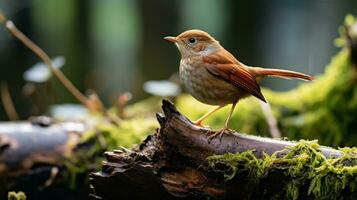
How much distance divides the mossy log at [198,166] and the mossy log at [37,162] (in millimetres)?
1399

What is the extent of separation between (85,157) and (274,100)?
5.36 ft

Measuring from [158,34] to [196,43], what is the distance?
52.9 feet

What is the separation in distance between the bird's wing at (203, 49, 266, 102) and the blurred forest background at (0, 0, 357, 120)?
12691 mm

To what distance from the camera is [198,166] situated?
2.91 metres

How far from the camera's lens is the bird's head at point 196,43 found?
3.49 meters

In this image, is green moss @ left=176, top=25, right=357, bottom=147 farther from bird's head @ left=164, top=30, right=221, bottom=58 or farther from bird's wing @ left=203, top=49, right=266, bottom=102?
bird's wing @ left=203, top=49, right=266, bottom=102

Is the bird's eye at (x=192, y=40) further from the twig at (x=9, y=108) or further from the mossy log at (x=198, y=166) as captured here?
the twig at (x=9, y=108)

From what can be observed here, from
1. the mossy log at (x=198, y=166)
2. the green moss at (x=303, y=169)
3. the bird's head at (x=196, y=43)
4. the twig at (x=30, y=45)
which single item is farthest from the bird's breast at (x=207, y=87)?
the twig at (x=30, y=45)

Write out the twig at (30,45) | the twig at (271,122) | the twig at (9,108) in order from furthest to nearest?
the twig at (9,108), the twig at (271,122), the twig at (30,45)

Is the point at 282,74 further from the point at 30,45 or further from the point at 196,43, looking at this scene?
the point at 30,45

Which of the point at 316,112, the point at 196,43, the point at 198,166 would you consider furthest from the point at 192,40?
the point at 316,112

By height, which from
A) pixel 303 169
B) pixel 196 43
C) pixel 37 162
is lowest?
pixel 37 162

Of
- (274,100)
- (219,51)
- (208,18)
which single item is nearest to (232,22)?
(208,18)

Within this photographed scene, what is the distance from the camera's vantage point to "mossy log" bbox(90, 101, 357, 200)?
112 inches
